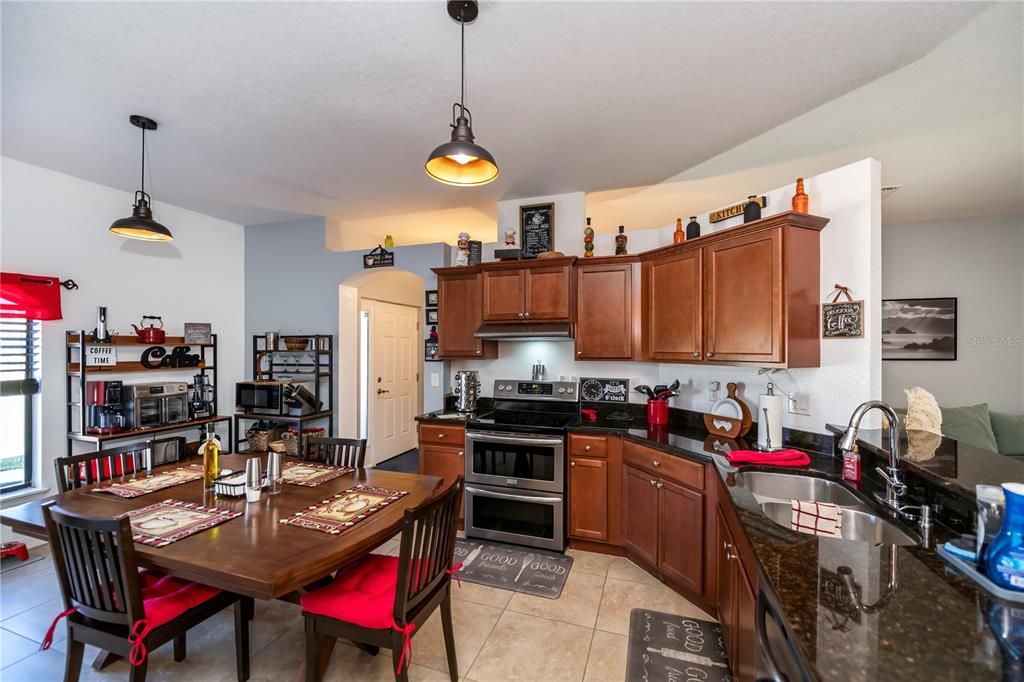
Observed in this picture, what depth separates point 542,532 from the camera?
310cm

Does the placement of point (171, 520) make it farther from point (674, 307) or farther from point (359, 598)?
point (674, 307)

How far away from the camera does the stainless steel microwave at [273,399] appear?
409 cm

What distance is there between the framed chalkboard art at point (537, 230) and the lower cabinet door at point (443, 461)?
1.76m

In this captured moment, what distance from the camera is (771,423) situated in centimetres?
240

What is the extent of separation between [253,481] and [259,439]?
2459mm

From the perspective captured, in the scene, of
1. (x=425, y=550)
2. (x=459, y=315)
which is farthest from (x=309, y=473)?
(x=459, y=315)

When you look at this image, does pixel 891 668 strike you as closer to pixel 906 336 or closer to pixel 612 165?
pixel 612 165

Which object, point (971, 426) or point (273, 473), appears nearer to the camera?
point (273, 473)

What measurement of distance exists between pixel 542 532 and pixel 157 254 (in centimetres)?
429

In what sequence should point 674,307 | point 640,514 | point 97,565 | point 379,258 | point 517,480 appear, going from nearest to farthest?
point 97,565 → point 640,514 → point 674,307 → point 517,480 → point 379,258

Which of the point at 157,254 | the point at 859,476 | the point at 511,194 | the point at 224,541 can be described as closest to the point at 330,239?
the point at 157,254

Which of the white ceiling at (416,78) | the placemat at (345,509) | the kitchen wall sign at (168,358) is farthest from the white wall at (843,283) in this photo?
A: the kitchen wall sign at (168,358)

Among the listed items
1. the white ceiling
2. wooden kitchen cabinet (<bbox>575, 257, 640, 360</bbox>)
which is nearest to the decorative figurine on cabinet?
the white ceiling

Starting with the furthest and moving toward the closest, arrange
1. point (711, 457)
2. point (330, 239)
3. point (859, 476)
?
1. point (330, 239)
2. point (711, 457)
3. point (859, 476)
